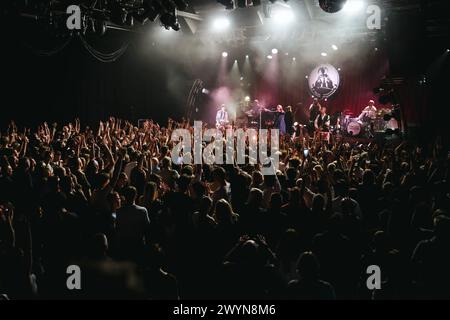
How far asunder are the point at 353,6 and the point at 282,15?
212 centimetres

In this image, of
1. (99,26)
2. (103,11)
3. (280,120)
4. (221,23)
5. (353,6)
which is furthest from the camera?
(280,120)

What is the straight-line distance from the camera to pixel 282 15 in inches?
504

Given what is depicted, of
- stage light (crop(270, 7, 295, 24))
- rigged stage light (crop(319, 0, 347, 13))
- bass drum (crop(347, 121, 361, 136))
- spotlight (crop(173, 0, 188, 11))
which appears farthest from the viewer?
bass drum (crop(347, 121, 361, 136))

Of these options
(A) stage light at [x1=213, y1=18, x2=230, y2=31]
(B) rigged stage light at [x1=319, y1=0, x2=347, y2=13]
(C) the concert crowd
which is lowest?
(C) the concert crowd

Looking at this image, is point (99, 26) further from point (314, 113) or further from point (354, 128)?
point (354, 128)

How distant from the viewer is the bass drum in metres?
15.4

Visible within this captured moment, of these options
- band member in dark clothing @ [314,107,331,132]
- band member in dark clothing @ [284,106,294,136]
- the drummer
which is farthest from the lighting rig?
the drummer

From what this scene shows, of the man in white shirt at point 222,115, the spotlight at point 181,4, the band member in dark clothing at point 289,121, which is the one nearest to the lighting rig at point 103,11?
the spotlight at point 181,4

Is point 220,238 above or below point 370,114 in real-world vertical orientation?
below

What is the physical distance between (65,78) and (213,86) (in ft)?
24.8

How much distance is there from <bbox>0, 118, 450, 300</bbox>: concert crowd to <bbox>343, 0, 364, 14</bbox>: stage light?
7377 millimetres

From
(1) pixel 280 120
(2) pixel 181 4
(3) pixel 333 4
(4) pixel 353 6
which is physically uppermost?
(4) pixel 353 6

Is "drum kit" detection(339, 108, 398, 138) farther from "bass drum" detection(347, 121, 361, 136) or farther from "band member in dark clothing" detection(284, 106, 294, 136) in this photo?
"band member in dark clothing" detection(284, 106, 294, 136)

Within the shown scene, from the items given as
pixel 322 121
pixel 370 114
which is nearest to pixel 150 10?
pixel 322 121
